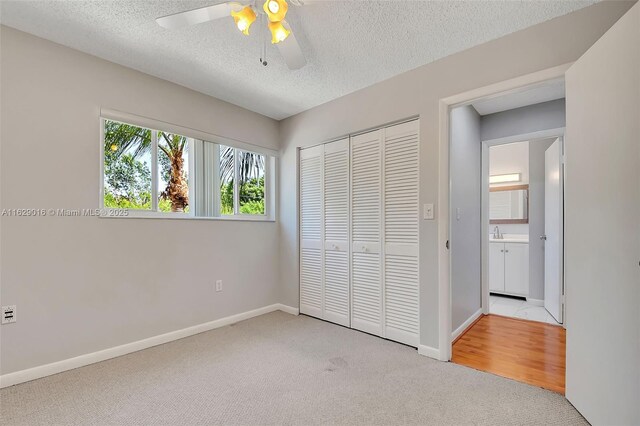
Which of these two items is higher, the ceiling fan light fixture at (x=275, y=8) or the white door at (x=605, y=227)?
the ceiling fan light fixture at (x=275, y=8)

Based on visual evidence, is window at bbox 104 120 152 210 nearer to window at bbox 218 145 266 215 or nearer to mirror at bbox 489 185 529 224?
window at bbox 218 145 266 215

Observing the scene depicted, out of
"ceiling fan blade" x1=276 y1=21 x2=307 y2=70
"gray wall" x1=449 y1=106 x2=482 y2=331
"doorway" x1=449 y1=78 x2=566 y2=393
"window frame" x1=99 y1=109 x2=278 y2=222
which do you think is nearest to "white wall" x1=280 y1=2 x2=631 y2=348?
"doorway" x1=449 y1=78 x2=566 y2=393

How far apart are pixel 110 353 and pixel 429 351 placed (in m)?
2.56

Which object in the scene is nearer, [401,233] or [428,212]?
[428,212]

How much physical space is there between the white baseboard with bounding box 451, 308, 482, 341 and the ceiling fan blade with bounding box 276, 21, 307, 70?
8.73 feet

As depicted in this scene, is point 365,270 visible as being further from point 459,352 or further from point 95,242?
point 95,242

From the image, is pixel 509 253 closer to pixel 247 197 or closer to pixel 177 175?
pixel 247 197

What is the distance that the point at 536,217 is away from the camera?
3.93m

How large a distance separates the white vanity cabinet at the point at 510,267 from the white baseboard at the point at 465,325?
1168 mm

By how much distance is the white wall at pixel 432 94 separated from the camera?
1.90 meters

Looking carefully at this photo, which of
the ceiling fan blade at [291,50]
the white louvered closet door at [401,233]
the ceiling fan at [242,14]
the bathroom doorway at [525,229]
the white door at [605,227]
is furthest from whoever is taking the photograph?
the bathroom doorway at [525,229]

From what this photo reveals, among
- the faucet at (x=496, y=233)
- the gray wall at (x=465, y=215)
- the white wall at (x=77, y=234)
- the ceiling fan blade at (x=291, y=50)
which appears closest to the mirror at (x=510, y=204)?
the faucet at (x=496, y=233)

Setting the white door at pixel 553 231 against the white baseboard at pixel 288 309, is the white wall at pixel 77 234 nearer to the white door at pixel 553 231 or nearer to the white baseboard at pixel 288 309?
the white baseboard at pixel 288 309

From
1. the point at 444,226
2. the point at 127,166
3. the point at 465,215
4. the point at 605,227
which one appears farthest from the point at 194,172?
the point at 605,227
